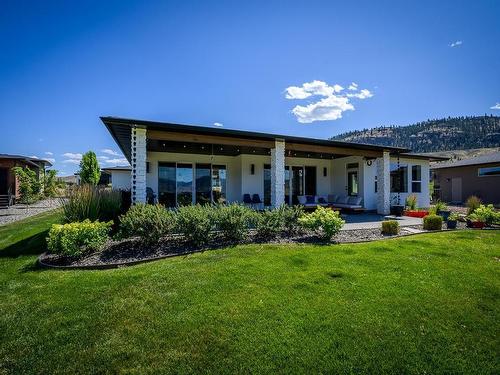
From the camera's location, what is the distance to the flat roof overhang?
330 inches

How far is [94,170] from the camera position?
87.5 ft

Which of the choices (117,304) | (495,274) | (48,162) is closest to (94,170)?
(48,162)

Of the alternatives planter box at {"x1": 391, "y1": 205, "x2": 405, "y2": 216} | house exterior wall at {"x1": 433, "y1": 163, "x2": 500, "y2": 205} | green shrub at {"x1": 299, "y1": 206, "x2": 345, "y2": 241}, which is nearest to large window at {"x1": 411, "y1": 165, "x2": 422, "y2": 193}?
planter box at {"x1": 391, "y1": 205, "x2": 405, "y2": 216}

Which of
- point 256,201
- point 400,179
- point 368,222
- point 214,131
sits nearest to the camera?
point 214,131

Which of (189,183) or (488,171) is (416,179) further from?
(189,183)

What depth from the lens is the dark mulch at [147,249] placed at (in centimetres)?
496

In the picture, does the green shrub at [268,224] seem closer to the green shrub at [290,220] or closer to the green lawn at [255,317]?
the green shrub at [290,220]

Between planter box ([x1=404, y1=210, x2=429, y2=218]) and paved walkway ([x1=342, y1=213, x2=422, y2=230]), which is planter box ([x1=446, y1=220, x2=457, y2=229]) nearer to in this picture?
paved walkway ([x1=342, y1=213, x2=422, y2=230])

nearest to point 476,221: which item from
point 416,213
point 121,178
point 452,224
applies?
point 452,224

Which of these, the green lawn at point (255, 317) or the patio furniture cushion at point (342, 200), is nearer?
the green lawn at point (255, 317)

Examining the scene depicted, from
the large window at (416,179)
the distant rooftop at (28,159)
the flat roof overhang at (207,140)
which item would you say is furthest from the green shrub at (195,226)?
the distant rooftop at (28,159)

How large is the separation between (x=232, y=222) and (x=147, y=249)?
199 centimetres

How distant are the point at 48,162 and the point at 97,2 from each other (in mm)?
32628

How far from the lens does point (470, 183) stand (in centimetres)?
2338
